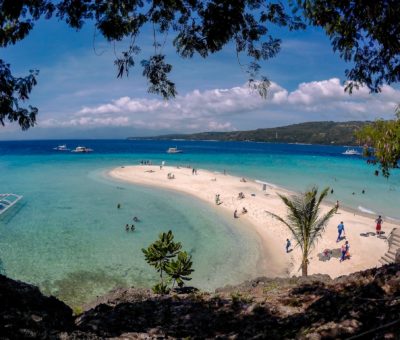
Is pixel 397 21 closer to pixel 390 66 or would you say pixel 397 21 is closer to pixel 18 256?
pixel 390 66

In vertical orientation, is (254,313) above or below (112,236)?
above

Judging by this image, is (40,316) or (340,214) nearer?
(40,316)

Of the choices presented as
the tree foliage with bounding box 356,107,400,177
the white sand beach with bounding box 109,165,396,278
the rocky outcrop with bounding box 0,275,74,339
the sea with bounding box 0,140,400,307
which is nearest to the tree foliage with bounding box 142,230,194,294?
the sea with bounding box 0,140,400,307

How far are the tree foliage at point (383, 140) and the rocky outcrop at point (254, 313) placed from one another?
3.36 m

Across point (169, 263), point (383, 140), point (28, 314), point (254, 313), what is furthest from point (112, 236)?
point (383, 140)

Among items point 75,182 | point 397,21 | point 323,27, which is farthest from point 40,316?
point 75,182

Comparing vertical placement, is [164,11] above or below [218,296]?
above

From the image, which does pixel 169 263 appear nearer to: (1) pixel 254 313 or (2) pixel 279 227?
(1) pixel 254 313

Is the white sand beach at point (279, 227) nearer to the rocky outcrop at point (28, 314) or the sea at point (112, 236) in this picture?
the sea at point (112, 236)

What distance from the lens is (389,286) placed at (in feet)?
24.8

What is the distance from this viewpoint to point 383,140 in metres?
10.2

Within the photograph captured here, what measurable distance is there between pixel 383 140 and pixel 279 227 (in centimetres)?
2482

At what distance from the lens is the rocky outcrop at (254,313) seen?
6320mm

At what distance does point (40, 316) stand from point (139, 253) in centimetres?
1952
